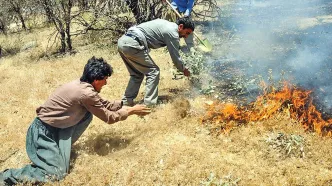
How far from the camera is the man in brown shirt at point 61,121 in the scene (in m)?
3.45

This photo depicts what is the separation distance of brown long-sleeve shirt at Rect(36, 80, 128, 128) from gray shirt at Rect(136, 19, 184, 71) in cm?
144

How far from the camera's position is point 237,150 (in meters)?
3.90

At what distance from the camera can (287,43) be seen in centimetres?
789

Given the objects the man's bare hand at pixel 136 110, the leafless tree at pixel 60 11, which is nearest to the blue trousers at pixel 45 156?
the man's bare hand at pixel 136 110

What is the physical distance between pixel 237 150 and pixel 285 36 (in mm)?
5724

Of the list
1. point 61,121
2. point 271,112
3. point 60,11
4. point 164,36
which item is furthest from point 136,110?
point 60,11

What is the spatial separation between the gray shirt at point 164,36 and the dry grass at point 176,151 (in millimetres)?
769

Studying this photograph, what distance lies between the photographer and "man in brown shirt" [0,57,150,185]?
3445 millimetres

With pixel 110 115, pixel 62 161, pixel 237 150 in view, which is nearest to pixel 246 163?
pixel 237 150

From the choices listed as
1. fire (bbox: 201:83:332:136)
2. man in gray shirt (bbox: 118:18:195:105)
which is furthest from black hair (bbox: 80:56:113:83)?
fire (bbox: 201:83:332:136)

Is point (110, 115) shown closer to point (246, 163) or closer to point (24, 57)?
point (246, 163)

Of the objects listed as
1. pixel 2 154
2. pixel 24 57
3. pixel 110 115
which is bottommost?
pixel 24 57

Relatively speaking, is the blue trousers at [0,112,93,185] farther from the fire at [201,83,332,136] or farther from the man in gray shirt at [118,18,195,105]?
the fire at [201,83,332,136]

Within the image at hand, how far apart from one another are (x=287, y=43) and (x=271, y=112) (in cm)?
415
